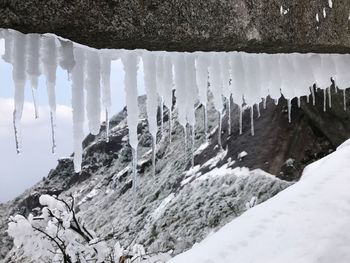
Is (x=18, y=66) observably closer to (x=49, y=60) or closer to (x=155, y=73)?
(x=49, y=60)

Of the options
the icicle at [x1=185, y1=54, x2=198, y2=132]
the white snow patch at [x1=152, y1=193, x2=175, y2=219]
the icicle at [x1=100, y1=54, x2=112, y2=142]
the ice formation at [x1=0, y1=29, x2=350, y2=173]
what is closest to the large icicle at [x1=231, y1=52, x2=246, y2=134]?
the ice formation at [x1=0, y1=29, x2=350, y2=173]

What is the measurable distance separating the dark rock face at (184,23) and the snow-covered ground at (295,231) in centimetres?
183

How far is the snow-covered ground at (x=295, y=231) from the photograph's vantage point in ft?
11.2

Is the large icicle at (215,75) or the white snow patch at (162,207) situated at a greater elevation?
the large icicle at (215,75)

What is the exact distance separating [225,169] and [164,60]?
27.2 ft

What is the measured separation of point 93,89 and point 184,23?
1.49 ft

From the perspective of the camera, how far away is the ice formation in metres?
1.48

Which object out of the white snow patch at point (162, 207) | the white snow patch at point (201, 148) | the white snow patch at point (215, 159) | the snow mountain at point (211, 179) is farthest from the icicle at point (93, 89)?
the white snow patch at point (201, 148)

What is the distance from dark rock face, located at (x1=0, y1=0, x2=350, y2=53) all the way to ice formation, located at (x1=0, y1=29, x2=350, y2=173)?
0.14m

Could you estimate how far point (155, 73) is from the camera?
1.96 meters

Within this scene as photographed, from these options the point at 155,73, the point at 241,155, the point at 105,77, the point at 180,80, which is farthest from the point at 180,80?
the point at 241,155

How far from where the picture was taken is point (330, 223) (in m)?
3.82

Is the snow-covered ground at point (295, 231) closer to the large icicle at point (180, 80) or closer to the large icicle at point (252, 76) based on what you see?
the large icicle at point (252, 76)

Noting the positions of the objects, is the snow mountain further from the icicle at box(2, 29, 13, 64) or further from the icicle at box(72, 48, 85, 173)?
the icicle at box(2, 29, 13, 64)
